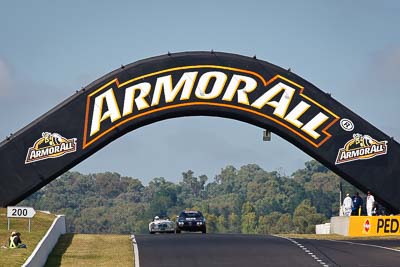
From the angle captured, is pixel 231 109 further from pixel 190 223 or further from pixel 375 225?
pixel 375 225

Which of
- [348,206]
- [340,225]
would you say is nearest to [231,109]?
[348,206]

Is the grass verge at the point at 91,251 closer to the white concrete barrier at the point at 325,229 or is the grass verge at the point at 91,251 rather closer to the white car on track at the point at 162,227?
the white car on track at the point at 162,227

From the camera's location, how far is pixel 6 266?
3081 cm

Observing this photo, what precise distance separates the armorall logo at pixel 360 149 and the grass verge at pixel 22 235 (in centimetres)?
1481

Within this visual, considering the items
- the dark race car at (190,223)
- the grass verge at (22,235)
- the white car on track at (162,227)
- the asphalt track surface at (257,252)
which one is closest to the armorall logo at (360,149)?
the asphalt track surface at (257,252)

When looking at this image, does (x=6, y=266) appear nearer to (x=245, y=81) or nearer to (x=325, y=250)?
(x=325, y=250)

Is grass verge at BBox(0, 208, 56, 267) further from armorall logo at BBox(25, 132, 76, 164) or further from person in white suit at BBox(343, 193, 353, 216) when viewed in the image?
person in white suit at BBox(343, 193, 353, 216)

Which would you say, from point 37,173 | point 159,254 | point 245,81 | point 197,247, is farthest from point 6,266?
point 245,81

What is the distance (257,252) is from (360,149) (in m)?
15.6

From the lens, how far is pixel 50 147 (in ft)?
167

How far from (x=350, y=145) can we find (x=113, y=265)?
21.0m

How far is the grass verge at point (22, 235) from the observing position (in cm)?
3266

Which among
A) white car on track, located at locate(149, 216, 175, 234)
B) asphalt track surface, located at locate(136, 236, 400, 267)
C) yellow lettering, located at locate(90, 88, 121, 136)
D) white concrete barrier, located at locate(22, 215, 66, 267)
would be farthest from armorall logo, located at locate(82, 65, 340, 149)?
asphalt track surface, located at locate(136, 236, 400, 267)

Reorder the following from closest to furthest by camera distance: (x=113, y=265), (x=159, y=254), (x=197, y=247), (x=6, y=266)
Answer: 1. (x=6, y=266)
2. (x=113, y=265)
3. (x=159, y=254)
4. (x=197, y=247)
